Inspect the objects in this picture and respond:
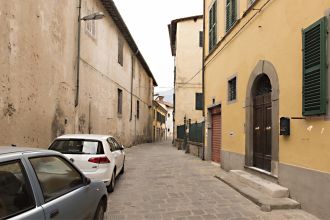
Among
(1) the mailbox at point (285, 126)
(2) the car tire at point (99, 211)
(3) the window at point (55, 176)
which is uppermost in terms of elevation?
(1) the mailbox at point (285, 126)

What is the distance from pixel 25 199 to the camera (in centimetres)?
290

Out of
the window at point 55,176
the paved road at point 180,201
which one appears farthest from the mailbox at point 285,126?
the window at point 55,176

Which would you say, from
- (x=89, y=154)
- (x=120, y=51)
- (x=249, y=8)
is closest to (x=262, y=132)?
(x=249, y=8)

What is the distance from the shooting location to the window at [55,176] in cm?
326

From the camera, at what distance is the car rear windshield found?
8.20 metres

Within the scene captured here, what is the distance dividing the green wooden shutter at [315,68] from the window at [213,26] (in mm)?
8626

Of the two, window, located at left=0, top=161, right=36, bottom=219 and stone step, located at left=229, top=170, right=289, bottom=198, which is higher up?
window, located at left=0, top=161, right=36, bottom=219

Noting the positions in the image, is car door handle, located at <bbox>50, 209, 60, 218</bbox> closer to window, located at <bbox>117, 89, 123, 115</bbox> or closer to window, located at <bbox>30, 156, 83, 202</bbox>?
window, located at <bbox>30, 156, 83, 202</bbox>

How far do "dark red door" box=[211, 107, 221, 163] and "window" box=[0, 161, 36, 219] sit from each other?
12.3m

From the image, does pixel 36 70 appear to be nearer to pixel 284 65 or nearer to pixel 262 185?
pixel 284 65

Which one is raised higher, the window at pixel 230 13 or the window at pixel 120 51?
the window at pixel 120 51

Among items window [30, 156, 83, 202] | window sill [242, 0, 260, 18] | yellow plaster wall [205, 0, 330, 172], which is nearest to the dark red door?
yellow plaster wall [205, 0, 330, 172]

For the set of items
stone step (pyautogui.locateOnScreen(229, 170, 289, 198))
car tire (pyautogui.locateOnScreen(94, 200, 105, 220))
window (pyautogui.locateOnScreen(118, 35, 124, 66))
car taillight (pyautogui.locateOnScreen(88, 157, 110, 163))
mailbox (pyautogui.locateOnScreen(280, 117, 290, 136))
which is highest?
window (pyautogui.locateOnScreen(118, 35, 124, 66))

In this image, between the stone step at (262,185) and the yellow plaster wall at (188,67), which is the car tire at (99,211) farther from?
the yellow plaster wall at (188,67)
